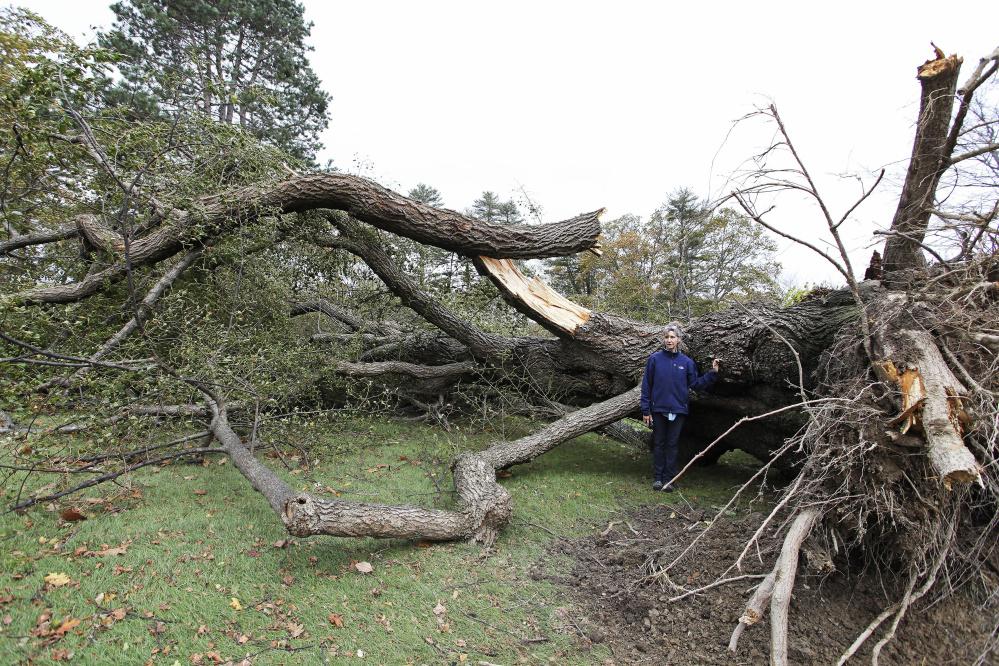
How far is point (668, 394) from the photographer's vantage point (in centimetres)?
497

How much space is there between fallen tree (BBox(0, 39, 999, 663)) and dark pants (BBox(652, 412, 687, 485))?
486 millimetres

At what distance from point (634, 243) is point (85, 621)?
19.6 m

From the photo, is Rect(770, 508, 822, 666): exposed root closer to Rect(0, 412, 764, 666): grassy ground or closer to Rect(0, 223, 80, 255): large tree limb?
Rect(0, 412, 764, 666): grassy ground

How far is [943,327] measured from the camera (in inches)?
116

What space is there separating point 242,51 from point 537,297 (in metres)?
19.0

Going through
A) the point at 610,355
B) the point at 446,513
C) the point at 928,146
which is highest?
the point at 928,146

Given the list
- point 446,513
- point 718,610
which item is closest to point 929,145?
point 718,610

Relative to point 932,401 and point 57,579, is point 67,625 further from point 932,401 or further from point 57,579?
point 932,401

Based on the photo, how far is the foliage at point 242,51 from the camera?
1598cm

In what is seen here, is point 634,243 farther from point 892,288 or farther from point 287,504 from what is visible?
point 287,504

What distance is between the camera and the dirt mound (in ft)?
7.77

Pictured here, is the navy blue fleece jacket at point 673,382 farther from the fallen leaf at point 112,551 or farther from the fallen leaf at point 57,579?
the fallen leaf at point 57,579

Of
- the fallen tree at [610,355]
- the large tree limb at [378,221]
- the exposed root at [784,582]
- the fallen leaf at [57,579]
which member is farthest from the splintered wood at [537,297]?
the fallen leaf at [57,579]

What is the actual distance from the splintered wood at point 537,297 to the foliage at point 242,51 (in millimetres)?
13422
